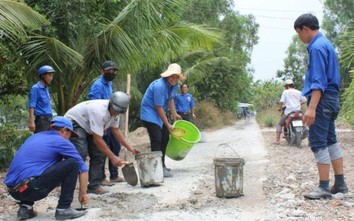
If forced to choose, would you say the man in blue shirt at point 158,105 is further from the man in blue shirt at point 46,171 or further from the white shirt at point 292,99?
the white shirt at point 292,99

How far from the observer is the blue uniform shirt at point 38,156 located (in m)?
4.12

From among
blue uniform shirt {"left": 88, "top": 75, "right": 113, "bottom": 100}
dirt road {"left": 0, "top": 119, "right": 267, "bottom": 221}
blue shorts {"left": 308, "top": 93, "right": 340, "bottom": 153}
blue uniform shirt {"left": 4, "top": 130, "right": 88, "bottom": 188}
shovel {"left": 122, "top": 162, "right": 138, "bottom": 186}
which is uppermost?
blue uniform shirt {"left": 88, "top": 75, "right": 113, "bottom": 100}

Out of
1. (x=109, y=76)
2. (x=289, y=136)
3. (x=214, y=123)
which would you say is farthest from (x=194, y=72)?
(x=109, y=76)

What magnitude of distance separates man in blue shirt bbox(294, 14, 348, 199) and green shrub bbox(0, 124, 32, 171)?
5.44 metres

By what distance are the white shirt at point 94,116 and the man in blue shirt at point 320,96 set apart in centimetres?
226

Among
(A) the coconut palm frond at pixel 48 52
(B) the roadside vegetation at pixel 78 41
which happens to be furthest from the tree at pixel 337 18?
(A) the coconut palm frond at pixel 48 52

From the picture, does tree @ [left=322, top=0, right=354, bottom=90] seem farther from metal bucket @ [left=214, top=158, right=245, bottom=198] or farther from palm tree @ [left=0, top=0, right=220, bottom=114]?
metal bucket @ [left=214, top=158, right=245, bottom=198]

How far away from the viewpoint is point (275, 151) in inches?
394

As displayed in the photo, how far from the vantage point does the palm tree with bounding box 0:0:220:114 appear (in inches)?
317

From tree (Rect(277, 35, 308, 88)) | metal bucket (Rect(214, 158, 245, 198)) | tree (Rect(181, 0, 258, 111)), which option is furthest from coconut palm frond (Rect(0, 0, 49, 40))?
tree (Rect(277, 35, 308, 88))

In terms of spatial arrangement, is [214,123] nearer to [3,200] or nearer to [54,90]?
[54,90]

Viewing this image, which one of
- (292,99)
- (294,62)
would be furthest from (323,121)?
(294,62)

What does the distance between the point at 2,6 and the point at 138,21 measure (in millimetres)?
3183

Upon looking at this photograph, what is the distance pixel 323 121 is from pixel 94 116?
255 centimetres
